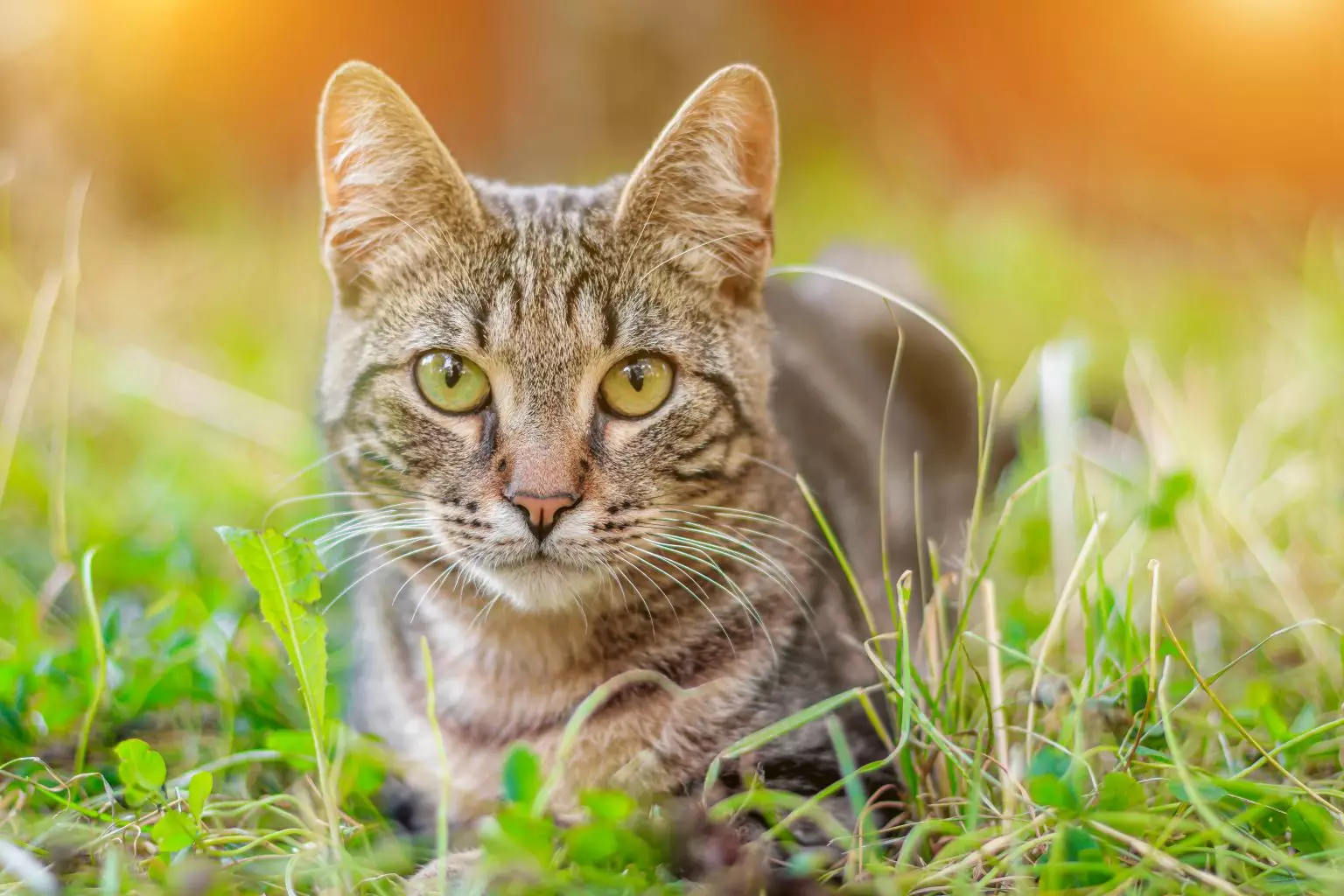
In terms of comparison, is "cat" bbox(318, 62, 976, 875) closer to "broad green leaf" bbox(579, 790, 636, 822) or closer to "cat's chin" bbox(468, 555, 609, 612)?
"cat's chin" bbox(468, 555, 609, 612)

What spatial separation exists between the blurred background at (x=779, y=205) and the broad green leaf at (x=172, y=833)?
1.52ft

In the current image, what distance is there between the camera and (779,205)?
5.30 m

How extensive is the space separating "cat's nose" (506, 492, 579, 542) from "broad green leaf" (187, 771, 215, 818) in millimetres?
514

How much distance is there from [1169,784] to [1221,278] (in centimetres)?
357

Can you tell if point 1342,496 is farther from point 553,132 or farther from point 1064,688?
point 553,132

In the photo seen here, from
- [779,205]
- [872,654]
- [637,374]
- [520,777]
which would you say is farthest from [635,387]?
[779,205]

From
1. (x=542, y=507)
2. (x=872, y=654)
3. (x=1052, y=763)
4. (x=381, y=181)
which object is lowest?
(x=1052, y=763)

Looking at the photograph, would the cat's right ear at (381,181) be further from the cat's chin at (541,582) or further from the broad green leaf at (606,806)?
the broad green leaf at (606,806)

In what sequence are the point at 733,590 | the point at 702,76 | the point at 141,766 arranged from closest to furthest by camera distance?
the point at 141,766 → the point at 733,590 → the point at 702,76

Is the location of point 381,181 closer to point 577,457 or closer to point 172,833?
point 577,457

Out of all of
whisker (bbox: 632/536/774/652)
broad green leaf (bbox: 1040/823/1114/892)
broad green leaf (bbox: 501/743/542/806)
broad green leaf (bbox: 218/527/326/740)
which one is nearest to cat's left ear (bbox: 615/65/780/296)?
whisker (bbox: 632/536/774/652)

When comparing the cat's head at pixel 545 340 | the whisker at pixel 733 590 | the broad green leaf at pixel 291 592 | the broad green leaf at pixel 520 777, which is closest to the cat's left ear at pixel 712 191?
the cat's head at pixel 545 340

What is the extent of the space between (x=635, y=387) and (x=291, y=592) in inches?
21.9

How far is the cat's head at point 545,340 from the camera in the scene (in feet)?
4.78
